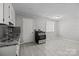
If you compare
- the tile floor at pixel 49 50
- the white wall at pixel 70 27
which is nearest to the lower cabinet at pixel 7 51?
the tile floor at pixel 49 50

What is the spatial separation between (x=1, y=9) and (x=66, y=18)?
5.40 m

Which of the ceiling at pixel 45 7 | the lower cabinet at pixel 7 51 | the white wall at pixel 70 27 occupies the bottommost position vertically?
the lower cabinet at pixel 7 51

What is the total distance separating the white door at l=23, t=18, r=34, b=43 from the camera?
4440mm

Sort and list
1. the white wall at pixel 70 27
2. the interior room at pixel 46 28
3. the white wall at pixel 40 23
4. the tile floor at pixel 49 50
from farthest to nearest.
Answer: the white wall at pixel 70 27
the white wall at pixel 40 23
the interior room at pixel 46 28
the tile floor at pixel 49 50

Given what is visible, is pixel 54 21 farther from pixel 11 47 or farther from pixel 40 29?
pixel 11 47

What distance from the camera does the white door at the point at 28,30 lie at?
4440 mm

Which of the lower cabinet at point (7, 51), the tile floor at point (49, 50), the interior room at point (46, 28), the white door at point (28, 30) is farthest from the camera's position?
the white door at point (28, 30)

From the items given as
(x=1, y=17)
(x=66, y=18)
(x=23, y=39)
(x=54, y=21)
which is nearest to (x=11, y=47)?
(x=1, y=17)

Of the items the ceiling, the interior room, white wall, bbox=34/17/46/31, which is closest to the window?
the interior room

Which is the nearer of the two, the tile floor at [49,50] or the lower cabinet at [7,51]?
the lower cabinet at [7,51]

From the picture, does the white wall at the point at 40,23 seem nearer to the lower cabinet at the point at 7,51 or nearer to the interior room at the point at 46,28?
the interior room at the point at 46,28

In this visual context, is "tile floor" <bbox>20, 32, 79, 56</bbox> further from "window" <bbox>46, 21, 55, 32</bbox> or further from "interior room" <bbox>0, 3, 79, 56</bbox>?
"window" <bbox>46, 21, 55, 32</bbox>

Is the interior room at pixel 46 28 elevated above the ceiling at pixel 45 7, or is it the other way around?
the ceiling at pixel 45 7

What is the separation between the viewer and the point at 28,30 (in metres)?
4.62
